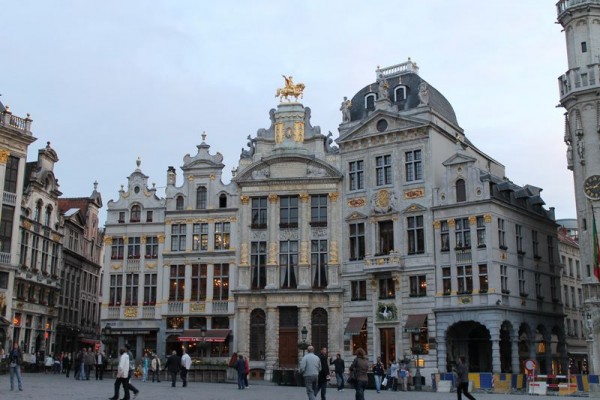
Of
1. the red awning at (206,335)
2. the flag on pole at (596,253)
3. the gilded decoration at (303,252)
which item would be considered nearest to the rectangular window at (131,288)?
the red awning at (206,335)

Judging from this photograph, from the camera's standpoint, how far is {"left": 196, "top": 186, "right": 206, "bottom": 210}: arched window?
178 feet

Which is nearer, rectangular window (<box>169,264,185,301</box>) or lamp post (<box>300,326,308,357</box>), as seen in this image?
lamp post (<box>300,326,308,357</box>)

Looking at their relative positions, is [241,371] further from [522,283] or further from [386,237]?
[522,283]

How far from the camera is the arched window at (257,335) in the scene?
5144cm

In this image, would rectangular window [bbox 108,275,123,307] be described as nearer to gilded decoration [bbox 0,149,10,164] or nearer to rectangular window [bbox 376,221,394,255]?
gilded decoration [bbox 0,149,10,164]

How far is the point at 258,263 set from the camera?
52750 mm

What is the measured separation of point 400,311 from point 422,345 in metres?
2.61

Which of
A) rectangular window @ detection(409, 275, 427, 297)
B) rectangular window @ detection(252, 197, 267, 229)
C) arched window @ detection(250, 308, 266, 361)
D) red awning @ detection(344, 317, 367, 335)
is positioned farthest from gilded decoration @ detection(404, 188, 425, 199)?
arched window @ detection(250, 308, 266, 361)

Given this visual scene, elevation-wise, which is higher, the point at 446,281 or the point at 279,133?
the point at 279,133

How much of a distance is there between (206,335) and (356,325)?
35.3 ft

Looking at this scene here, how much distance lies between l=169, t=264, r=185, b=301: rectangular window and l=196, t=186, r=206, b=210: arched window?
4678mm

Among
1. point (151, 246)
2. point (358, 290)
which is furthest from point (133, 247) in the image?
point (358, 290)

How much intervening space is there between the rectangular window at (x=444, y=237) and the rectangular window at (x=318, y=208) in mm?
8767

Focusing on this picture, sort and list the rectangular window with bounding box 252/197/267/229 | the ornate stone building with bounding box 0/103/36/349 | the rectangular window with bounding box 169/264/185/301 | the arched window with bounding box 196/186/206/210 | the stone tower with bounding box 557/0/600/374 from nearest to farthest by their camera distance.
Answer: the stone tower with bounding box 557/0/600/374
the ornate stone building with bounding box 0/103/36/349
the rectangular window with bounding box 252/197/267/229
the rectangular window with bounding box 169/264/185/301
the arched window with bounding box 196/186/206/210
